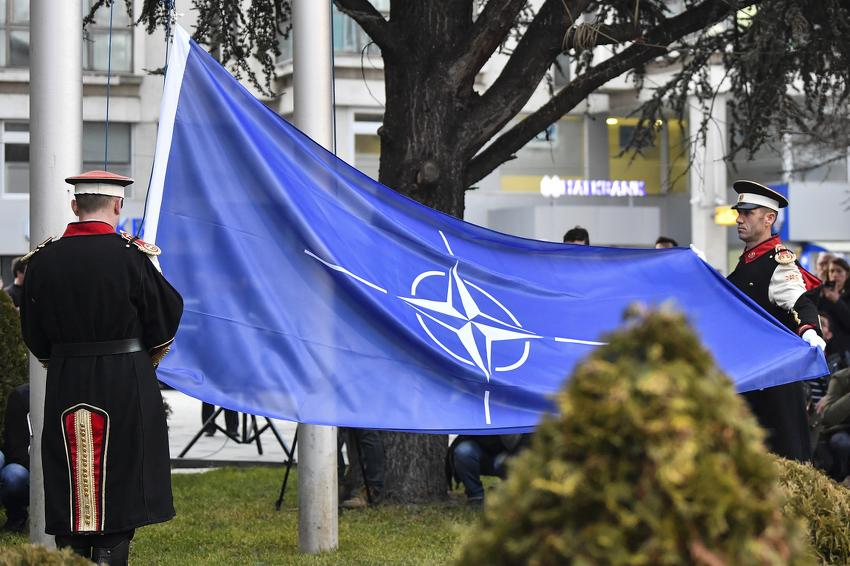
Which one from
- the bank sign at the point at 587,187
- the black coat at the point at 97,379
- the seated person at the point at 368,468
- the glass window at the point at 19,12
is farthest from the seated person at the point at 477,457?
the glass window at the point at 19,12

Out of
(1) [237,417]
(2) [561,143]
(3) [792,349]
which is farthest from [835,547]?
(2) [561,143]

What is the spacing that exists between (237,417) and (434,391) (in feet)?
33.7

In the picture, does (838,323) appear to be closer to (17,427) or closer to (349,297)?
(349,297)

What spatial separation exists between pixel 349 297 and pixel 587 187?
31723mm

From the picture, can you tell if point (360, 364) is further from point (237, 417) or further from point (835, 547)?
point (237, 417)

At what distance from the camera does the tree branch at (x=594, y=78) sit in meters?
10.1

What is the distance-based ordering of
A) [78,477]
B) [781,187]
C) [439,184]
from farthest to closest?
1. [781,187]
2. [439,184]
3. [78,477]

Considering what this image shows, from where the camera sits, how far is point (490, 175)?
121 ft

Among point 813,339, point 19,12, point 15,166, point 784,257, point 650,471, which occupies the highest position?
point 19,12

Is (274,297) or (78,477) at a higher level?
(274,297)

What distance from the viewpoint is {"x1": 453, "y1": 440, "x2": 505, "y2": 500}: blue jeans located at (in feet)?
32.1

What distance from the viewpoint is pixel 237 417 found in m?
16.3

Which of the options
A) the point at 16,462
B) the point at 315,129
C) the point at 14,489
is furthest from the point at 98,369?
the point at 16,462

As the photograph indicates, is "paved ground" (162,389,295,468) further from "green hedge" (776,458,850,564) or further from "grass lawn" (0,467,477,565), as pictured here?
A: "green hedge" (776,458,850,564)
